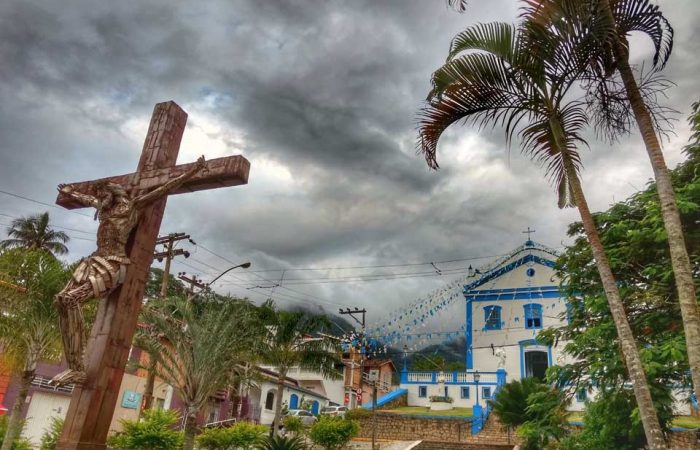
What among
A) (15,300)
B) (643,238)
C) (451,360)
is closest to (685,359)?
(643,238)

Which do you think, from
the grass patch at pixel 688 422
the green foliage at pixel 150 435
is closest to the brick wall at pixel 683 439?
the grass patch at pixel 688 422

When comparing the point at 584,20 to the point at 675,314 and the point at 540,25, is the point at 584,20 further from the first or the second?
the point at 675,314

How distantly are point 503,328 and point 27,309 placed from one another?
25493 millimetres

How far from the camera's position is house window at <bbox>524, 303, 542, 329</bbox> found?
30.4 m

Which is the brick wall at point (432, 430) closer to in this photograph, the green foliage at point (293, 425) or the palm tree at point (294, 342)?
the green foliage at point (293, 425)

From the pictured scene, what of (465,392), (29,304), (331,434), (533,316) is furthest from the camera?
(533,316)

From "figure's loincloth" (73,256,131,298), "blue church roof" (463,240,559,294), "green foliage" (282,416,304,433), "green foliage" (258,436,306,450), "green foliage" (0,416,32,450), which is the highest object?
"blue church roof" (463,240,559,294)

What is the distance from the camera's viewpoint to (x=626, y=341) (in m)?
5.91

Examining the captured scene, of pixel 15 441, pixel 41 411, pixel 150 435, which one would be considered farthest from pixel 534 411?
pixel 41 411

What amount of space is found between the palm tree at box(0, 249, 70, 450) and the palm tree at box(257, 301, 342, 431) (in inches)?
455

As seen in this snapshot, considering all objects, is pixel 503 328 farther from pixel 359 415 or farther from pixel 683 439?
pixel 683 439

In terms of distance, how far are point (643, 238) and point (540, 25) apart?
611 centimetres

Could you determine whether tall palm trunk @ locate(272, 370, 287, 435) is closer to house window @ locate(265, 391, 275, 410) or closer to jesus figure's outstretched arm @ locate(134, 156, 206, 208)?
house window @ locate(265, 391, 275, 410)

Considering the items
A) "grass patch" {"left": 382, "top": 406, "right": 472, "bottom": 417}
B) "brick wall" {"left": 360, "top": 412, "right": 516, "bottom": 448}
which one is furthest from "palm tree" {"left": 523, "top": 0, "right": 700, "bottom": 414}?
"grass patch" {"left": 382, "top": 406, "right": 472, "bottom": 417}
